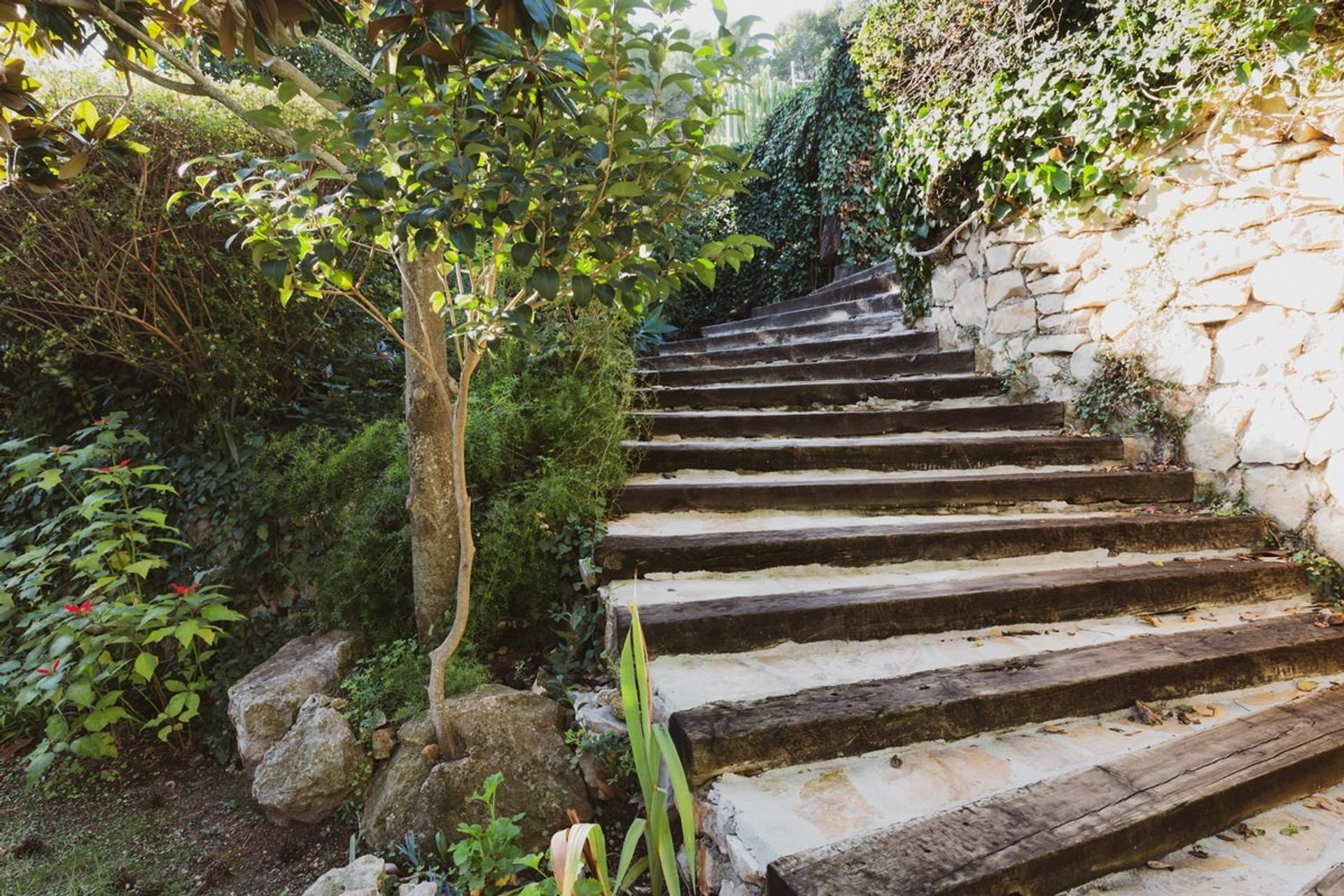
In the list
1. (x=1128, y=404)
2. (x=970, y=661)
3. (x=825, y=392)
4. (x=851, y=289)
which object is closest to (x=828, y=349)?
(x=825, y=392)

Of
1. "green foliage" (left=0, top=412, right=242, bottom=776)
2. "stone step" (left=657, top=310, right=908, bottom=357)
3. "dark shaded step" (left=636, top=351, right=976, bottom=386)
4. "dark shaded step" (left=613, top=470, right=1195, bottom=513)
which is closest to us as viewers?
"green foliage" (left=0, top=412, right=242, bottom=776)

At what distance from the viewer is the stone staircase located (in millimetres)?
1271

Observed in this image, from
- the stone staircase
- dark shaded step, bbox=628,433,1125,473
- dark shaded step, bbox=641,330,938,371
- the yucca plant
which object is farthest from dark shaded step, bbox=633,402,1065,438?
the yucca plant

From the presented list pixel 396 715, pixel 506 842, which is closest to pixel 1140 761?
pixel 506 842

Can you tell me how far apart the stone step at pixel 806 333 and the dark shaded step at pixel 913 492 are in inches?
62.9

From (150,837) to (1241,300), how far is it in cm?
443

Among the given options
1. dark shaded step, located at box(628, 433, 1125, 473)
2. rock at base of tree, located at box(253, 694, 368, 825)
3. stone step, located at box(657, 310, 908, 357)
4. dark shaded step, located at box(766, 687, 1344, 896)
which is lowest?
rock at base of tree, located at box(253, 694, 368, 825)

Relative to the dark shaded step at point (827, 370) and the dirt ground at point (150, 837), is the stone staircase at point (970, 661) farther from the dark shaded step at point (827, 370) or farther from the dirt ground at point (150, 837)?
the dirt ground at point (150, 837)

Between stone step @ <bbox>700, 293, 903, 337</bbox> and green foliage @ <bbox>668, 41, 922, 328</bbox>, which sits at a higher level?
green foliage @ <bbox>668, 41, 922, 328</bbox>

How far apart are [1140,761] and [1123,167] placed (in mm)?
2591

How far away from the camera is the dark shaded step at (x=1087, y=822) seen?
112 cm

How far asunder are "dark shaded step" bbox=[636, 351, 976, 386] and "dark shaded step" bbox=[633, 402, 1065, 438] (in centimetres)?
58

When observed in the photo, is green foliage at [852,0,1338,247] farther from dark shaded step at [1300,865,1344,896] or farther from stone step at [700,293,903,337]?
dark shaded step at [1300,865,1344,896]

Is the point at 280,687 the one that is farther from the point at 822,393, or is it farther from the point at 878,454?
the point at 822,393
